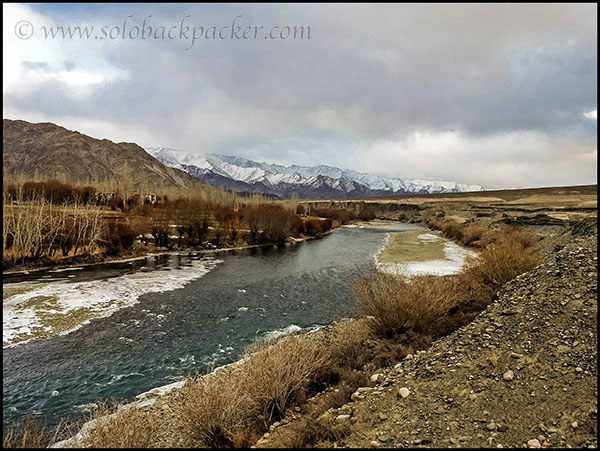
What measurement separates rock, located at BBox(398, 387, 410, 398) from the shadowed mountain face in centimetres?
12640

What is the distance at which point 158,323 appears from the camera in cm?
1308

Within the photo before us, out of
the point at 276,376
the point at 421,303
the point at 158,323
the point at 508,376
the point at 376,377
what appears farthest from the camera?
the point at 158,323

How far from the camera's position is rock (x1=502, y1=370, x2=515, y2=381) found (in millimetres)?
5627

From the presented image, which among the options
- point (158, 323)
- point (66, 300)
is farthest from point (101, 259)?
point (158, 323)

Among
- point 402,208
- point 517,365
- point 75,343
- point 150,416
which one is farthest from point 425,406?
point 402,208

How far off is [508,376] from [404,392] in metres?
1.85

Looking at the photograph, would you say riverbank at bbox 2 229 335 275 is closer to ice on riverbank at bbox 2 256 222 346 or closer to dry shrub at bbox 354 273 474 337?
ice on riverbank at bbox 2 256 222 346

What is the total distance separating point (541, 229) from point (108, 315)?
3408 cm

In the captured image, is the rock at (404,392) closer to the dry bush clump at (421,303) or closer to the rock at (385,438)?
the rock at (385,438)

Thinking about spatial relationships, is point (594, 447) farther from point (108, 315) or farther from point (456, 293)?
point (108, 315)

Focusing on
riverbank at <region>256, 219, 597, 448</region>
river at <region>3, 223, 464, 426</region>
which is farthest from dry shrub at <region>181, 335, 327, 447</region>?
river at <region>3, 223, 464, 426</region>

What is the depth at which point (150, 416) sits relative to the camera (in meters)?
6.33

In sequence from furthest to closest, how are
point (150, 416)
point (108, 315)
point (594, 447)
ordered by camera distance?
point (108, 315) < point (150, 416) < point (594, 447)

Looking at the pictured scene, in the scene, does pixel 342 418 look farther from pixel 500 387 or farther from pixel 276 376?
pixel 500 387
